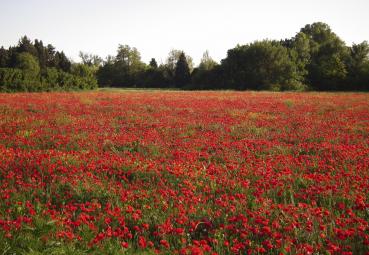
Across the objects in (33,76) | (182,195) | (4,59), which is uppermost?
(4,59)

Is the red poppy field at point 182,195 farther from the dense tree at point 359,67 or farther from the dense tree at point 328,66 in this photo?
the dense tree at point 328,66

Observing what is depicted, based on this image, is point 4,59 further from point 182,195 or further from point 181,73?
point 182,195

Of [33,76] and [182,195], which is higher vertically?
[33,76]

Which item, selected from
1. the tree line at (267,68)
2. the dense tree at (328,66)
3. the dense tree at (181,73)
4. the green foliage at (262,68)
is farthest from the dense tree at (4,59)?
the dense tree at (328,66)

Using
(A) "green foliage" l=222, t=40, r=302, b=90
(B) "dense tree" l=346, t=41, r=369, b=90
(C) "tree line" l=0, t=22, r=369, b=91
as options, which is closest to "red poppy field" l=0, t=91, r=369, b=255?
(C) "tree line" l=0, t=22, r=369, b=91

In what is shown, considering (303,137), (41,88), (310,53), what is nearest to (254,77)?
(310,53)

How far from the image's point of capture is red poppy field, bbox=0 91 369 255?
4.69m

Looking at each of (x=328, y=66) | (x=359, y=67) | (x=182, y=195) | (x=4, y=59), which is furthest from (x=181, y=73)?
(x=182, y=195)

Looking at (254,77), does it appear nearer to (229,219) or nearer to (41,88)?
(41,88)

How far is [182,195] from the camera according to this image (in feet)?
21.4

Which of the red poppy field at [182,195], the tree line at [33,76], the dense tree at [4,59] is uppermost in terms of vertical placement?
the dense tree at [4,59]

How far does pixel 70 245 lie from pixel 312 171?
6084 mm

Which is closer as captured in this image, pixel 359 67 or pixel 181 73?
pixel 359 67

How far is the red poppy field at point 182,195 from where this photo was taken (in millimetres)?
4691
